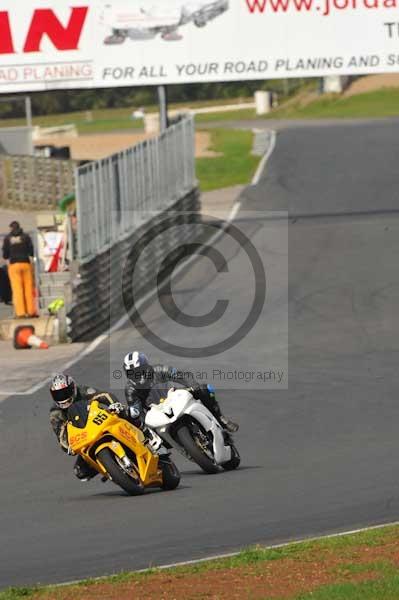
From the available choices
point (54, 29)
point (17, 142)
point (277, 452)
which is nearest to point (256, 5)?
point (54, 29)

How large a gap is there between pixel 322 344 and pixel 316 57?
11.5 meters

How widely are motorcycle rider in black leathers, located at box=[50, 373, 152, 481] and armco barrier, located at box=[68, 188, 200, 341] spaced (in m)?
10.7

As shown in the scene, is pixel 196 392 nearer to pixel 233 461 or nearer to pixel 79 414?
Answer: pixel 233 461

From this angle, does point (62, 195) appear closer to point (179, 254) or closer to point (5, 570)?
point (179, 254)

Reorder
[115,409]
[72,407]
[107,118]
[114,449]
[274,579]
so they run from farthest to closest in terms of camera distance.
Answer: [107,118] → [72,407] → [115,409] → [114,449] → [274,579]

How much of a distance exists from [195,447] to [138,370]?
844mm

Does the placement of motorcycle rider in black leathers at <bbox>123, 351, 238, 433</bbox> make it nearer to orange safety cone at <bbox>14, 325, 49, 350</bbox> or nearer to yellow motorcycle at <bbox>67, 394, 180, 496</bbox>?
yellow motorcycle at <bbox>67, 394, 180, 496</bbox>

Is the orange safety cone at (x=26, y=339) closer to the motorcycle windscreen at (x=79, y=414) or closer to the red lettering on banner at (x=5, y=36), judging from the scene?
the red lettering on banner at (x=5, y=36)

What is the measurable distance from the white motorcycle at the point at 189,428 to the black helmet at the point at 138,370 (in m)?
0.25

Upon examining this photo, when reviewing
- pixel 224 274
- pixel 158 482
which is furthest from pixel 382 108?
pixel 158 482


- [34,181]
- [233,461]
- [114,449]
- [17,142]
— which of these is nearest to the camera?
[114,449]

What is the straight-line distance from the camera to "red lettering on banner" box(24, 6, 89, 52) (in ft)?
102

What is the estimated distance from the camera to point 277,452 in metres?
14.4

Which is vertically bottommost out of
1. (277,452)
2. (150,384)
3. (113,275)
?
(113,275)
